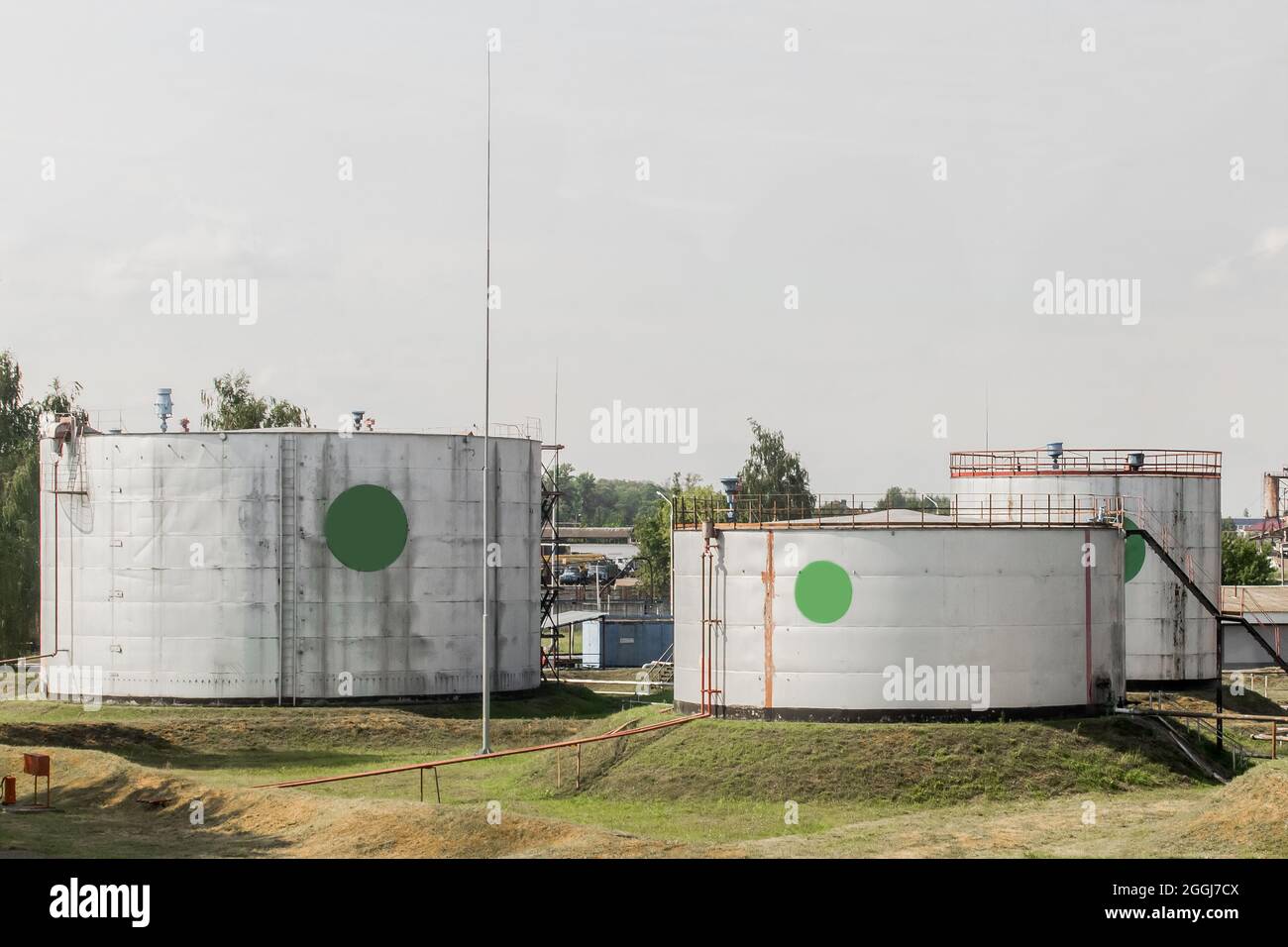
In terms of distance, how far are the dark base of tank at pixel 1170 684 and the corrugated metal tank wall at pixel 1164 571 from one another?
142 millimetres

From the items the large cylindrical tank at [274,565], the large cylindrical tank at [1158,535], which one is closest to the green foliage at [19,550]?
the large cylindrical tank at [274,565]

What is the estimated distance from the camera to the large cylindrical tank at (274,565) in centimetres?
5700

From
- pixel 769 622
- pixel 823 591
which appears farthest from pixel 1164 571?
pixel 769 622

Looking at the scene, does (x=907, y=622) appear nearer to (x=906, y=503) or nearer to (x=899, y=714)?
(x=899, y=714)

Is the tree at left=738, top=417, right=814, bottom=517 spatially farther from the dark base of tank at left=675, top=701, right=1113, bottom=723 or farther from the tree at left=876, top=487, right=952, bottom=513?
the dark base of tank at left=675, top=701, right=1113, bottom=723

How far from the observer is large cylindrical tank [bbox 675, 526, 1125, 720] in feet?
130

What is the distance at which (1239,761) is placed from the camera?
4147cm

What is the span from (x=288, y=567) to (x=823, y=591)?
2449 cm

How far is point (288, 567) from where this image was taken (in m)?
57.2

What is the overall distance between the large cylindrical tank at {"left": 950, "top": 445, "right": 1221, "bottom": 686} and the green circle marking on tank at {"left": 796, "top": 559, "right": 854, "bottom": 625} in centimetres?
1696

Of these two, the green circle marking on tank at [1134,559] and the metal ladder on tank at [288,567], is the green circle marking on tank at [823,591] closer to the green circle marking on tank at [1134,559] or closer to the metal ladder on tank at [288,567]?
the green circle marking on tank at [1134,559]
